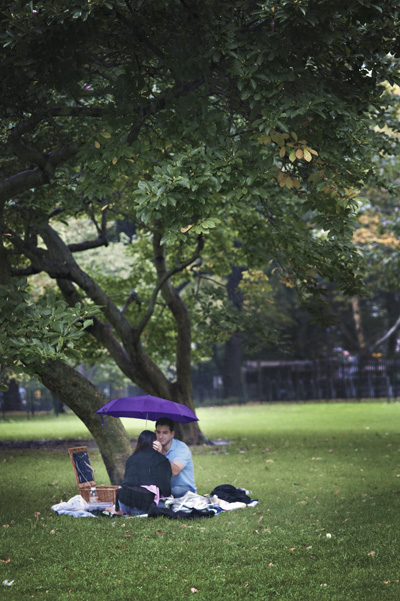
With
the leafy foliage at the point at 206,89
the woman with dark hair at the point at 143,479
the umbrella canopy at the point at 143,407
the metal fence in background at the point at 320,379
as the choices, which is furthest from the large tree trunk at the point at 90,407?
the metal fence in background at the point at 320,379

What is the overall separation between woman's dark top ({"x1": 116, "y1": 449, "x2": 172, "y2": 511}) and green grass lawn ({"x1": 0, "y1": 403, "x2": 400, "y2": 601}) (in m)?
0.32

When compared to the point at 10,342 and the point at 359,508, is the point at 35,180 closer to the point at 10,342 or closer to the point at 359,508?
the point at 10,342

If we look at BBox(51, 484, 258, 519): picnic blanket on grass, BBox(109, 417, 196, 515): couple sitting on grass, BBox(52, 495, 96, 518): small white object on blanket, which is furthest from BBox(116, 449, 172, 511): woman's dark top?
BBox(52, 495, 96, 518): small white object on blanket

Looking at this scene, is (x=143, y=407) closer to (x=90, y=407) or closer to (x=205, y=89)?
(x=90, y=407)

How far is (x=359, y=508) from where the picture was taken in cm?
955

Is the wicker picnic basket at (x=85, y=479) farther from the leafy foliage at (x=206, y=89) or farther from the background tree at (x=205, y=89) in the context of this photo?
the leafy foliage at (x=206, y=89)

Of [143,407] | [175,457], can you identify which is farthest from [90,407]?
[175,457]

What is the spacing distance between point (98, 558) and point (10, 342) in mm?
2235

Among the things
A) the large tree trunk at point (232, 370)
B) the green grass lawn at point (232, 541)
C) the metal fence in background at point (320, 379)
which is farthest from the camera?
the large tree trunk at point (232, 370)

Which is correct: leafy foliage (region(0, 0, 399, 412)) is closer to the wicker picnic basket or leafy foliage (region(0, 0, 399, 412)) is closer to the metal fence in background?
the wicker picnic basket

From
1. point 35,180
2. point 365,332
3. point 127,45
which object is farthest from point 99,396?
point 365,332

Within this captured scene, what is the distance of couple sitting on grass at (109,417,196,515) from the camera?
9.17m

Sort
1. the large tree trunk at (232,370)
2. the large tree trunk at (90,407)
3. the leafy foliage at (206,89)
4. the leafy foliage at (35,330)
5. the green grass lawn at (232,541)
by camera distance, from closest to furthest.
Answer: the green grass lawn at (232,541) < the leafy foliage at (206,89) < the leafy foliage at (35,330) < the large tree trunk at (90,407) < the large tree trunk at (232,370)

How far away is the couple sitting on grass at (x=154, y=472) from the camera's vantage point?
9.17 m
